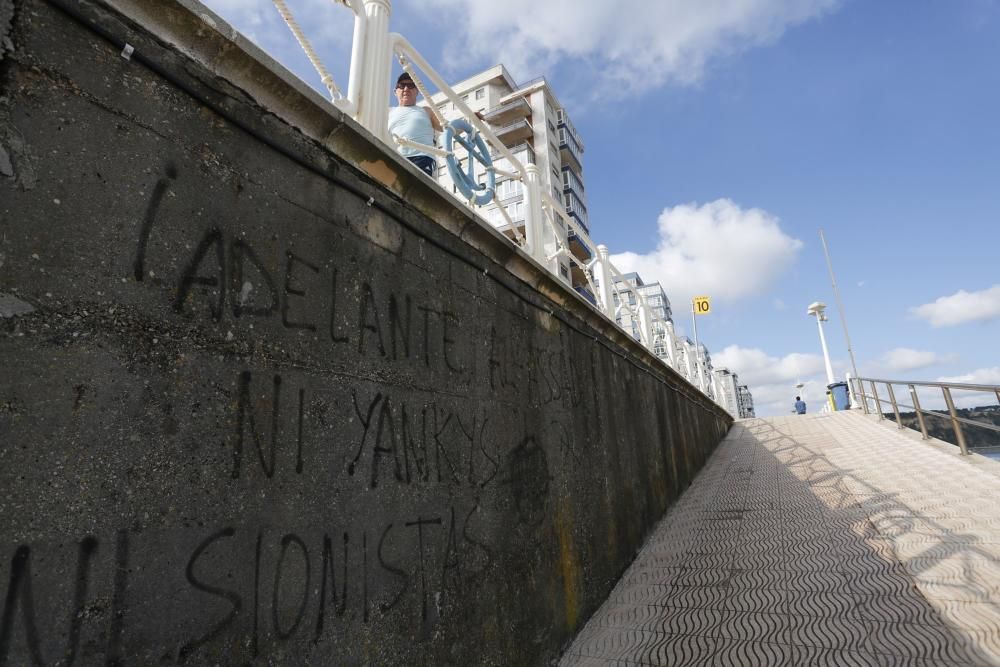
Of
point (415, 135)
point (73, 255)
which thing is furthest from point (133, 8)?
point (415, 135)

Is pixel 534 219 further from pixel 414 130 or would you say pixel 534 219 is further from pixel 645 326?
pixel 645 326

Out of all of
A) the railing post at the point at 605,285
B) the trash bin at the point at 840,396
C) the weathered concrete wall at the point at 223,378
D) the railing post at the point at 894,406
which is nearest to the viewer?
the weathered concrete wall at the point at 223,378

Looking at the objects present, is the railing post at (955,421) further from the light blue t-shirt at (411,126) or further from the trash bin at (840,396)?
the trash bin at (840,396)

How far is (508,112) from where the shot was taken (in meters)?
32.3

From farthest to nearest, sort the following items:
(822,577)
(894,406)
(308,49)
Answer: (894,406) → (822,577) → (308,49)

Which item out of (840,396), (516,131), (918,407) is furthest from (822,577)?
(516,131)

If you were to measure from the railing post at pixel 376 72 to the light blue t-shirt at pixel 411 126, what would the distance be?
0.84 m

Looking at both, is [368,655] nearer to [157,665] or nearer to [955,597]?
[157,665]

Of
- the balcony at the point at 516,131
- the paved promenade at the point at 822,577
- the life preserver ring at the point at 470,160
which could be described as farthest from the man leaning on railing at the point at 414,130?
the balcony at the point at 516,131

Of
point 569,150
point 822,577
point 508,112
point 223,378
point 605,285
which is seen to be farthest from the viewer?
point 569,150

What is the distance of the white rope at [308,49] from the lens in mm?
2280

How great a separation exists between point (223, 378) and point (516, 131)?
107 ft

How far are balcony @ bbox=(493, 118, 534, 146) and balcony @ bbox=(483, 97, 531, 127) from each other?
1.11 feet

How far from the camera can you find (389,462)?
228cm
